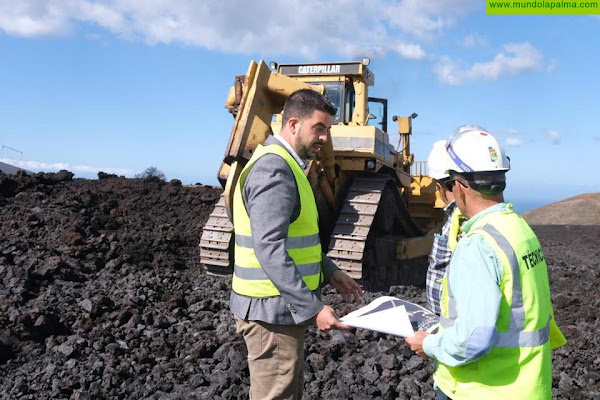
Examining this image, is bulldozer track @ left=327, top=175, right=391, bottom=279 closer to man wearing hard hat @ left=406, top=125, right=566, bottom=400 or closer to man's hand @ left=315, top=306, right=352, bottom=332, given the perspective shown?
man's hand @ left=315, top=306, right=352, bottom=332

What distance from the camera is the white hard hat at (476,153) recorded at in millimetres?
2127

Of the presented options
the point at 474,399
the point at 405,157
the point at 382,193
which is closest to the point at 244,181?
the point at 474,399

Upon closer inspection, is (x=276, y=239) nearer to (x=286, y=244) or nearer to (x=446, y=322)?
(x=286, y=244)

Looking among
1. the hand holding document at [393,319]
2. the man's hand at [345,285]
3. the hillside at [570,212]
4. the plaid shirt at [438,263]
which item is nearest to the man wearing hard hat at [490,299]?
the hand holding document at [393,319]

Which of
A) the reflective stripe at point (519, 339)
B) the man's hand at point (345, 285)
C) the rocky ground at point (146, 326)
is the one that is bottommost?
the rocky ground at point (146, 326)

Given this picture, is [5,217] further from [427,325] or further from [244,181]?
[427,325]

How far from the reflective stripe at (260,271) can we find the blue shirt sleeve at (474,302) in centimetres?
92

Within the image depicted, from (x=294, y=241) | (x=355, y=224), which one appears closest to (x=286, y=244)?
(x=294, y=241)

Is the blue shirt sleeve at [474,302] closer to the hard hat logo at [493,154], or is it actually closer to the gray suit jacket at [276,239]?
the hard hat logo at [493,154]

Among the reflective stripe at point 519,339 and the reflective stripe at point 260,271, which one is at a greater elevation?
the reflective stripe at point 260,271

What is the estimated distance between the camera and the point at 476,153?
2.14m

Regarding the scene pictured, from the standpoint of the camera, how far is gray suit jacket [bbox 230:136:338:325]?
262 centimetres

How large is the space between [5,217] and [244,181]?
9.34 m

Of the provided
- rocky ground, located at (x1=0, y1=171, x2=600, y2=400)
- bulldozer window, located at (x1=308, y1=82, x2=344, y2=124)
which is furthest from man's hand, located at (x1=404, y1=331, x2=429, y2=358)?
bulldozer window, located at (x1=308, y1=82, x2=344, y2=124)
